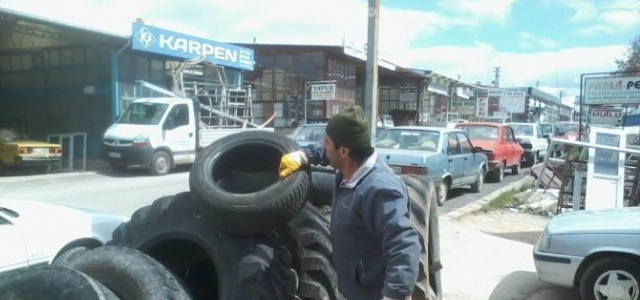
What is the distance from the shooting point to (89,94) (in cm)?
1995

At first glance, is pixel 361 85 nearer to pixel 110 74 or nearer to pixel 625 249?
pixel 110 74

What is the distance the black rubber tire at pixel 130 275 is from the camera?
3.07m

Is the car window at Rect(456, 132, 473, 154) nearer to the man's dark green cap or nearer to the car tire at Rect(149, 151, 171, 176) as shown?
the car tire at Rect(149, 151, 171, 176)

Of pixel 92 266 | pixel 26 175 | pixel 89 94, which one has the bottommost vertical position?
pixel 26 175

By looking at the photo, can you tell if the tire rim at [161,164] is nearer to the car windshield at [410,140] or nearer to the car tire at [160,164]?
the car tire at [160,164]

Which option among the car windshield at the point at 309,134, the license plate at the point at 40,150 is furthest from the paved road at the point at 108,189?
the car windshield at the point at 309,134

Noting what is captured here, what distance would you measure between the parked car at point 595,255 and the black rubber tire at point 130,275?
3766 millimetres

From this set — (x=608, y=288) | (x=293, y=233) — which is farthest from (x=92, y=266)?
(x=608, y=288)

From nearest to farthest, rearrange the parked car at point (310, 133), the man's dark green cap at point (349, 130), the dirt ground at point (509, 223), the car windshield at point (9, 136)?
the man's dark green cap at point (349, 130)
the dirt ground at point (509, 223)
the parked car at point (310, 133)
the car windshield at point (9, 136)

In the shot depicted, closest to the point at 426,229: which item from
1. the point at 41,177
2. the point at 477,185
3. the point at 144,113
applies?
the point at 477,185

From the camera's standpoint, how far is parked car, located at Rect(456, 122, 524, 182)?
15430 mm

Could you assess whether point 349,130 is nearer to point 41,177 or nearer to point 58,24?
point 41,177

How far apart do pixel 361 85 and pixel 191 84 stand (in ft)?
54.2

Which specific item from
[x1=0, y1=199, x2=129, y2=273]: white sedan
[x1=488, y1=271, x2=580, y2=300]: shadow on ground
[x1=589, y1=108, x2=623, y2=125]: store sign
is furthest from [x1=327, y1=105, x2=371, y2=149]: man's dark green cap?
[x1=589, y1=108, x2=623, y2=125]: store sign
